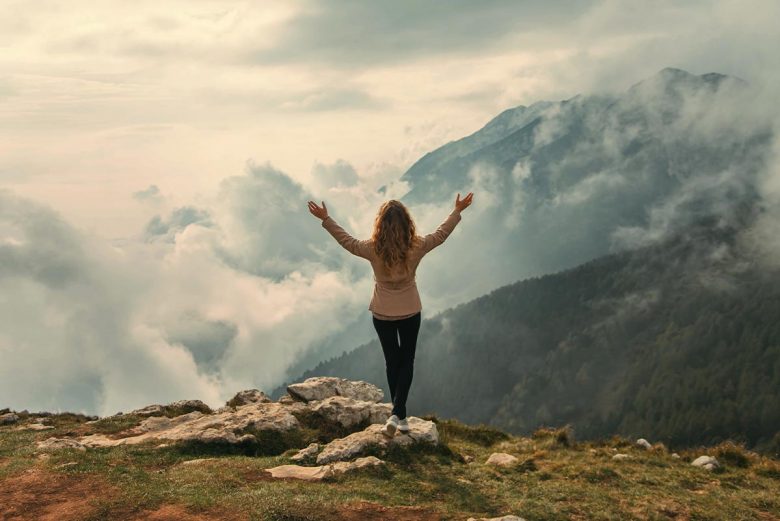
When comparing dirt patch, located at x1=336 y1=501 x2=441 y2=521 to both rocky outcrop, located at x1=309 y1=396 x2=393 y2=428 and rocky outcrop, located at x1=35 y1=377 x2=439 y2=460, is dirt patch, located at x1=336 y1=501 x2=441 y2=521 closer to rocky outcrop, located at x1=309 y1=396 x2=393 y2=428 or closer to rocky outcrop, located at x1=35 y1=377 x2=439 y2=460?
rocky outcrop, located at x1=35 y1=377 x2=439 y2=460

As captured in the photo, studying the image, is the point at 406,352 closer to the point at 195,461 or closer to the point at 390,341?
the point at 390,341

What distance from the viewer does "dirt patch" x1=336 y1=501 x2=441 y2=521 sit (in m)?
10.9

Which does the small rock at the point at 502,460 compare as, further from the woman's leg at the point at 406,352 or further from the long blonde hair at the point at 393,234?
the long blonde hair at the point at 393,234

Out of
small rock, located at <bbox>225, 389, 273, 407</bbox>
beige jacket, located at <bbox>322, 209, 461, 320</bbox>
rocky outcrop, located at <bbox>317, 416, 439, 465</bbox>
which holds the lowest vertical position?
rocky outcrop, located at <bbox>317, 416, 439, 465</bbox>

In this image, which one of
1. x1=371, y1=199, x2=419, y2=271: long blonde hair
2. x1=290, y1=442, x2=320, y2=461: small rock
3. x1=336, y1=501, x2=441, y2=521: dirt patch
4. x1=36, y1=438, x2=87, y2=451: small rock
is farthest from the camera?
x1=36, y1=438, x2=87, y2=451: small rock

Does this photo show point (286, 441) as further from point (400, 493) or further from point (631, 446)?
point (631, 446)

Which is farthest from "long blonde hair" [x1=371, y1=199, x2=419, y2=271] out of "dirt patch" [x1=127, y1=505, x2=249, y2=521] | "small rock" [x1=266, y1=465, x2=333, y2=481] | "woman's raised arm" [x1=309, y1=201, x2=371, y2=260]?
"dirt patch" [x1=127, y1=505, x2=249, y2=521]

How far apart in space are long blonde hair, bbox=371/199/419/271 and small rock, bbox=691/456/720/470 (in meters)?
11.6

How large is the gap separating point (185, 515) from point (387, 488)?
416 cm

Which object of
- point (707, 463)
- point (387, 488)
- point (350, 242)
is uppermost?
point (350, 242)

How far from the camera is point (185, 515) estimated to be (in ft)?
35.5

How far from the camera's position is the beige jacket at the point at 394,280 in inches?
511

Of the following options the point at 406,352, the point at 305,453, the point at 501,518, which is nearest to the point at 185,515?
the point at 305,453

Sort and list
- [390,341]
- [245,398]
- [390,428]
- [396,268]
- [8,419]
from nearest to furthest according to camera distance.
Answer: [396,268], [390,341], [390,428], [8,419], [245,398]
